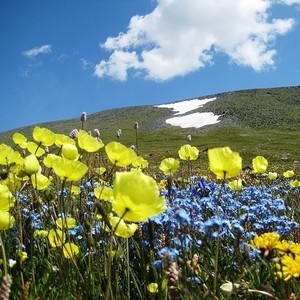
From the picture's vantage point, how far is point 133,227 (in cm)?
260

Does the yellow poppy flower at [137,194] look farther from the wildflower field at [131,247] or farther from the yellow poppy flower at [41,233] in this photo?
the yellow poppy flower at [41,233]

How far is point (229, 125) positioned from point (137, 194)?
3332 inches

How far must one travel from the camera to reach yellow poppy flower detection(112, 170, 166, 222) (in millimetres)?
1650

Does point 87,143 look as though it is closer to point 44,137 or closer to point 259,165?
point 44,137

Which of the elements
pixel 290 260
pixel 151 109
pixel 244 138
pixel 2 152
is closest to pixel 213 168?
pixel 290 260

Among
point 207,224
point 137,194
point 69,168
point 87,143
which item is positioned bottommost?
point 207,224

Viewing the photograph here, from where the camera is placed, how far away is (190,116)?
9675cm

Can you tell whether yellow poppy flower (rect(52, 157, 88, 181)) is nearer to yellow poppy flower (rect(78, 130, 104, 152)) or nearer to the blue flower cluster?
yellow poppy flower (rect(78, 130, 104, 152))

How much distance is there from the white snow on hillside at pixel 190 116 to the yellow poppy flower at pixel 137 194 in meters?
86.1

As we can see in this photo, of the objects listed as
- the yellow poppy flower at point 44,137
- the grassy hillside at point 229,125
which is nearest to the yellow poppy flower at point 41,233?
the yellow poppy flower at point 44,137

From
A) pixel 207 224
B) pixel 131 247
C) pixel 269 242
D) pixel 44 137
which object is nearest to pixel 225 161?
pixel 207 224

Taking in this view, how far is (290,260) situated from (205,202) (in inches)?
93.3

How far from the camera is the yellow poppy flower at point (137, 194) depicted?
165cm

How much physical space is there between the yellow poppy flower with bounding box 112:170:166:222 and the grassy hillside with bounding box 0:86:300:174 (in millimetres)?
43134
